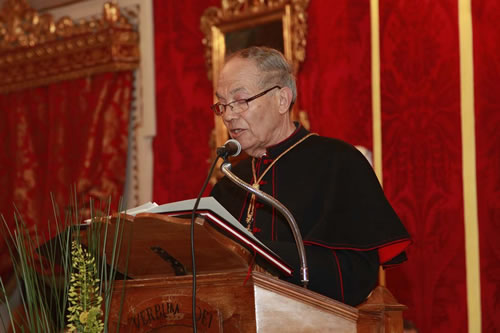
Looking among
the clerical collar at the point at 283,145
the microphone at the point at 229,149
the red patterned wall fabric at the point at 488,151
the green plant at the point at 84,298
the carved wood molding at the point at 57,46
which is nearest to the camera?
the green plant at the point at 84,298

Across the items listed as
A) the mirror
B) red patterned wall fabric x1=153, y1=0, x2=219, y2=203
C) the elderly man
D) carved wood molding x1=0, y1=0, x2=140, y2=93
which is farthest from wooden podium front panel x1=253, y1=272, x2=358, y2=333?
carved wood molding x1=0, y1=0, x2=140, y2=93

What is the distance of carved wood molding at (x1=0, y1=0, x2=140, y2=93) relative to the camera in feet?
22.0

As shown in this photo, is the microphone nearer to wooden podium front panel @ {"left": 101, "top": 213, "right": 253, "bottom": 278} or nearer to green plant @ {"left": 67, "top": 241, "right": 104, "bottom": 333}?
wooden podium front panel @ {"left": 101, "top": 213, "right": 253, "bottom": 278}

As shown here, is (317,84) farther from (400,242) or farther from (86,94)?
(400,242)

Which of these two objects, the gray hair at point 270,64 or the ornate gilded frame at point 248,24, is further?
the ornate gilded frame at point 248,24

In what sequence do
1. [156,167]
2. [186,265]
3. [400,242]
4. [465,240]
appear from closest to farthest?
[186,265], [400,242], [465,240], [156,167]

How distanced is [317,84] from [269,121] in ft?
8.31

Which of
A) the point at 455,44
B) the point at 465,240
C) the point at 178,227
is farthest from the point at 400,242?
the point at 455,44

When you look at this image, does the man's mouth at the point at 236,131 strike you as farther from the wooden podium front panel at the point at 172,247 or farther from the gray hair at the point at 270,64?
the wooden podium front panel at the point at 172,247

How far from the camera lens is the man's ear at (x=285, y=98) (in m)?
3.12

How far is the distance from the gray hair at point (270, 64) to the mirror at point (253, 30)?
233cm

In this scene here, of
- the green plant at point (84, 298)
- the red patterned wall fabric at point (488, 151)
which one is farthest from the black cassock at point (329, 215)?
the red patterned wall fabric at point (488, 151)

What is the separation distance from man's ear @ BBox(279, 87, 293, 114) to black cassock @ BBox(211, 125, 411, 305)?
16cm

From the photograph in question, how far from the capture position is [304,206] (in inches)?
117
